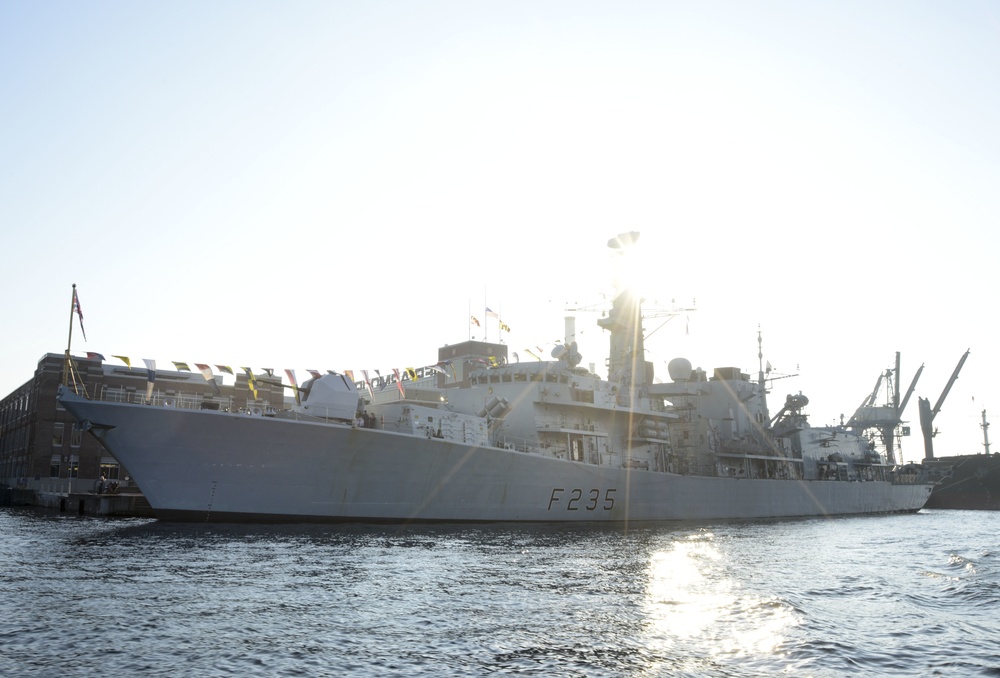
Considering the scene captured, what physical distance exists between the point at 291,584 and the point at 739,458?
92.3 feet

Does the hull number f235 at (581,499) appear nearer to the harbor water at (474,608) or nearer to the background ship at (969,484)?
the harbor water at (474,608)

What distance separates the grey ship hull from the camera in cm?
1969

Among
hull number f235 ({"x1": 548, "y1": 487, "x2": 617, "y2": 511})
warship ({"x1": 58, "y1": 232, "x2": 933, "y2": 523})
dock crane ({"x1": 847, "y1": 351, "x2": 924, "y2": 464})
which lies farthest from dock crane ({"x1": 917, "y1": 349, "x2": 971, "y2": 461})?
hull number f235 ({"x1": 548, "y1": 487, "x2": 617, "y2": 511})

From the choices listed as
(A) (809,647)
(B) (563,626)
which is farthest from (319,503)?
(A) (809,647)

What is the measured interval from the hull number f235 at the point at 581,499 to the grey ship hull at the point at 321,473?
0.05 metres

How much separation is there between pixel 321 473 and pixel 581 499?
9.85 meters

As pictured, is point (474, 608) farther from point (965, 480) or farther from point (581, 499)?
point (965, 480)

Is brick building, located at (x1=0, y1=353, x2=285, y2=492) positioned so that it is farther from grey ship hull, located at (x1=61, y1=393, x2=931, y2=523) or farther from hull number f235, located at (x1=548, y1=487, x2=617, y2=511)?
grey ship hull, located at (x1=61, y1=393, x2=931, y2=523)

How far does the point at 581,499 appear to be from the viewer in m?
26.6

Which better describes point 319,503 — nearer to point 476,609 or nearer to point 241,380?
point 476,609

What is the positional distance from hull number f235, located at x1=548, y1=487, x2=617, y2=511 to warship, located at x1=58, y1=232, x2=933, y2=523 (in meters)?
0.05

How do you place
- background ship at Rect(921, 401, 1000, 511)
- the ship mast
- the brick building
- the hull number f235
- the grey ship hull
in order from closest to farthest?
the grey ship hull < the hull number f235 < the ship mast < the brick building < background ship at Rect(921, 401, 1000, 511)

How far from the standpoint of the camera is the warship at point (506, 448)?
65.6 feet

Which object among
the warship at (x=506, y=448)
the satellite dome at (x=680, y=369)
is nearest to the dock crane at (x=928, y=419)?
the warship at (x=506, y=448)
